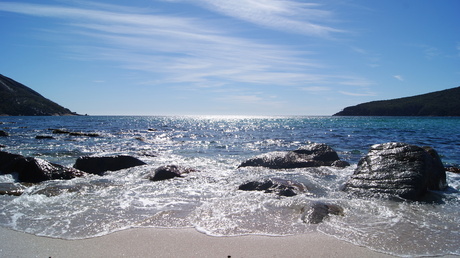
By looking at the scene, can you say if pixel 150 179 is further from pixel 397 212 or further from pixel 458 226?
pixel 458 226

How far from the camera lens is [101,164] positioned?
38.2 ft

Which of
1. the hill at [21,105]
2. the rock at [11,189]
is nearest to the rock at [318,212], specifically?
the rock at [11,189]

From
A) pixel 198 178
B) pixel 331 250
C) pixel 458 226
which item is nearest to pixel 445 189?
pixel 458 226

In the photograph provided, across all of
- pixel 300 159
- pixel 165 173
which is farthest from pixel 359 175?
pixel 165 173

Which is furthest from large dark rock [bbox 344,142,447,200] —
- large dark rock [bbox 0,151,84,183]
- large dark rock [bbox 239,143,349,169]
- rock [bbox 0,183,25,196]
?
large dark rock [bbox 0,151,84,183]

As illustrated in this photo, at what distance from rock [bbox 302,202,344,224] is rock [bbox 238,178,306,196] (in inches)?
54.1

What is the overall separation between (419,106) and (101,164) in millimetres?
155812

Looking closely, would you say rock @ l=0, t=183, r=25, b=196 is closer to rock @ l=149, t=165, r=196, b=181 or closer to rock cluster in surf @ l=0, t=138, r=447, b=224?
rock cluster in surf @ l=0, t=138, r=447, b=224

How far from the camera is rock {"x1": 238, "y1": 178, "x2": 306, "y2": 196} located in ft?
25.3

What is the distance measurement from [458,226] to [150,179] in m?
7.97

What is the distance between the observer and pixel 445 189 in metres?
8.61

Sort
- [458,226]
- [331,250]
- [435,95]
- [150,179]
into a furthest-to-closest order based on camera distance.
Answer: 1. [435,95]
2. [150,179]
3. [458,226]
4. [331,250]

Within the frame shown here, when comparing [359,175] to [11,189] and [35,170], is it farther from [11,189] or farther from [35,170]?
[35,170]

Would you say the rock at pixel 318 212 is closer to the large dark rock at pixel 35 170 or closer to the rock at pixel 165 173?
the rock at pixel 165 173
